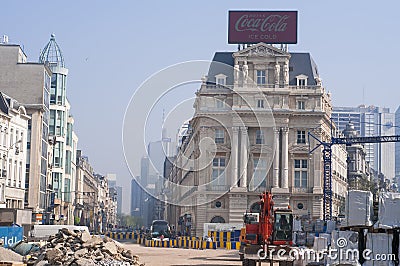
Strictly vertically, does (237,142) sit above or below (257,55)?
below

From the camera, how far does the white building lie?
73125 millimetres

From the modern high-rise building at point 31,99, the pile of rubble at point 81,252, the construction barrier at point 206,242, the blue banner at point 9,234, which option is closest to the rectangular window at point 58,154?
the modern high-rise building at point 31,99

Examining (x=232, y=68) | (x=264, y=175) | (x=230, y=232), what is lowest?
(x=230, y=232)

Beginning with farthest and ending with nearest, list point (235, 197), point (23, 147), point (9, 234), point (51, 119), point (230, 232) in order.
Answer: point (235, 197), point (51, 119), point (230, 232), point (23, 147), point (9, 234)

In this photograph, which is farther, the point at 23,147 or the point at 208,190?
the point at 208,190

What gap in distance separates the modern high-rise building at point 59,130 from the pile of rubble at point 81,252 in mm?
66925

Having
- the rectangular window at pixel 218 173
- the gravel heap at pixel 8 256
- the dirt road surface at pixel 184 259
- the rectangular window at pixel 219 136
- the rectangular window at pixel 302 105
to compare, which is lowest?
the dirt road surface at pixel 184 259

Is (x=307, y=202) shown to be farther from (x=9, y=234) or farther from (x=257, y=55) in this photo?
(x=9, y=234)

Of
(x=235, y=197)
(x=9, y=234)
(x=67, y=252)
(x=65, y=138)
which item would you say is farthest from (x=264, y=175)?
(x=67, y=252)

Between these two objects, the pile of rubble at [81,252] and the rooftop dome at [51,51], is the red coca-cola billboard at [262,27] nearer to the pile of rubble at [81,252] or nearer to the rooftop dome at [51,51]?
the rooftop dome at [51,51]

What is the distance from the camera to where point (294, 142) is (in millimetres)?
113312

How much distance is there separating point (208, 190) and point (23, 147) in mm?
35548

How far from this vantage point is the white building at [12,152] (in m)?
73.1

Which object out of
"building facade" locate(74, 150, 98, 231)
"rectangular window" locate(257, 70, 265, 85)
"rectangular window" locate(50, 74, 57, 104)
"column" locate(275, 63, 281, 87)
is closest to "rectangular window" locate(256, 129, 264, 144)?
"rectangular window" locate(257, 70, 265, 85)
